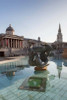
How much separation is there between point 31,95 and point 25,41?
1522 inches

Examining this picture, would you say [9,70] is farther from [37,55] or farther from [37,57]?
[37,55]

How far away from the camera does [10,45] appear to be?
1446 inches

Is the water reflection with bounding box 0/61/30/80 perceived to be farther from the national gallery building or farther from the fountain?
the national gallery building

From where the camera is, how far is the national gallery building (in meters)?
34.5

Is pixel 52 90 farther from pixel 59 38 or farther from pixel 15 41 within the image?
pixel 59 38

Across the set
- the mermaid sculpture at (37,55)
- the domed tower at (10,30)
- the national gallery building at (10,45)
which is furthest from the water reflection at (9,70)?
the domed tower at (10,30)

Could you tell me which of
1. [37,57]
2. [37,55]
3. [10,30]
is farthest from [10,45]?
[37,57]

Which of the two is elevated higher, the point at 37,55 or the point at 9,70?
the point at 37,55

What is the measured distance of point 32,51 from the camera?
14.1 metres

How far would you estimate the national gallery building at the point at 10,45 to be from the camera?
113 feet

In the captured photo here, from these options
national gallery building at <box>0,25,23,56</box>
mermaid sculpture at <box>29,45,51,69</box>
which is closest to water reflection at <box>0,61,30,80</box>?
mermaid sculpture at <box>29,45,51,69</box>

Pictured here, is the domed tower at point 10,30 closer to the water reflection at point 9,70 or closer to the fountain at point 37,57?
the water reflection at point 9,70

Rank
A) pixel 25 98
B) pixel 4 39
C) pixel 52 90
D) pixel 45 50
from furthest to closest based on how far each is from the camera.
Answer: pixel 4 39 < pixel 45 50 < pixel 52 90 < pixel 25 98

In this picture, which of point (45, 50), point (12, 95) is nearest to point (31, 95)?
point (12, 95)
